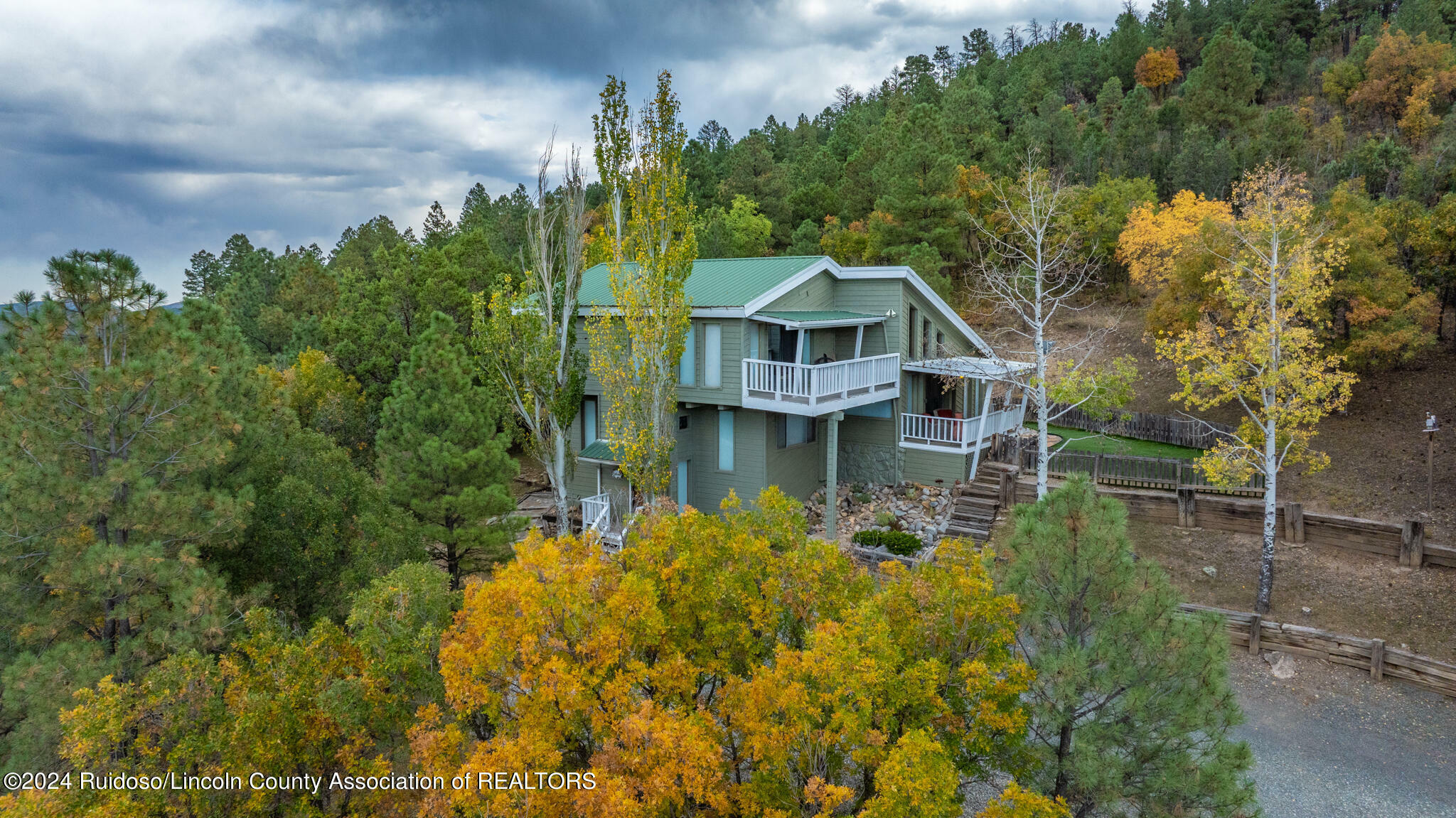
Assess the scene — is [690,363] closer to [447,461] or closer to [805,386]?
[805,386]

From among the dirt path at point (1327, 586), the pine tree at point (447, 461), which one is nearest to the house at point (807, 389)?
the pine tree at point (447, 461)

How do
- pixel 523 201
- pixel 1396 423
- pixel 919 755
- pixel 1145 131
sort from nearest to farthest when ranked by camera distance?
pixel 919 755, pixel 1396 423, pixel 1145 131, pixel 523 201

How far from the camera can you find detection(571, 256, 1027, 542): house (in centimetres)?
1939

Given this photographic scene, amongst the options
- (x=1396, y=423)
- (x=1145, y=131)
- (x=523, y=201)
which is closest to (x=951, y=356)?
(x=1396, y=423)

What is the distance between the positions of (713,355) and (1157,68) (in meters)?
70.7

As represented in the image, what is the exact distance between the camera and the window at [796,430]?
21.0 m

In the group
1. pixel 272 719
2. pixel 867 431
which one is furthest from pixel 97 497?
pixel 867 431

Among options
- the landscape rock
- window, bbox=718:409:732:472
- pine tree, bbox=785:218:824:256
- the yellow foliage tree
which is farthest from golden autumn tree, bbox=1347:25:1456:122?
window, bbox=718:409:732:472

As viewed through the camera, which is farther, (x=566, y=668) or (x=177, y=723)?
(x=177, y=723)

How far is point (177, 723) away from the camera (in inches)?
329

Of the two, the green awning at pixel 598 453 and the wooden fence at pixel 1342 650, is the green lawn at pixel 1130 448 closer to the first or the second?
the wooden fence at pixel 1342 650

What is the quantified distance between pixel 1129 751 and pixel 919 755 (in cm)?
252

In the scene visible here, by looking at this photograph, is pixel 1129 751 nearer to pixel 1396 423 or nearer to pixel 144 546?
pixel 144 546

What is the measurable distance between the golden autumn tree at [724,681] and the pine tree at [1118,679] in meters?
0.48
